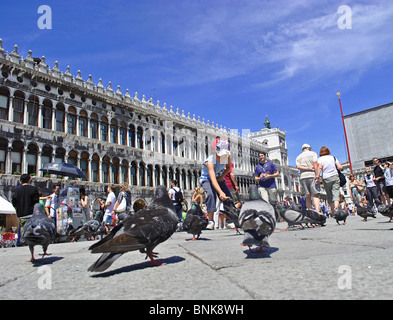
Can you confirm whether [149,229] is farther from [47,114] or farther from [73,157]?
[47,114]

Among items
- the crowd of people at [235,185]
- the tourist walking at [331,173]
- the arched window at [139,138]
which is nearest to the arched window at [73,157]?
the arched window at [139,138]

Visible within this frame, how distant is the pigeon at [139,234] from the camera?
2.19 meters

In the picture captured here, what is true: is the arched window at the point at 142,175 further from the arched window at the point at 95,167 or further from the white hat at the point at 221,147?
the white hat at the point at 221,147

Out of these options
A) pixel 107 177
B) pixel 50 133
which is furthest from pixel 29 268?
pixel 107 177

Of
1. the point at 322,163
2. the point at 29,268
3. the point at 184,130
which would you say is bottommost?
the point at 29,268

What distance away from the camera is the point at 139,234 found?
2.38 metres

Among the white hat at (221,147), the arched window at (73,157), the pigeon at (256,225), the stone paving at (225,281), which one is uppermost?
the arched window at (73,157)

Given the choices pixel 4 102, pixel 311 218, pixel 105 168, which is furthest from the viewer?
pixel 105 168

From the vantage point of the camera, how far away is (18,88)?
67.4ft

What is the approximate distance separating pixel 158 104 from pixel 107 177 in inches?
399

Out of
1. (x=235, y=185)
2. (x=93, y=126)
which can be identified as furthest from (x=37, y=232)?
(x=93, y=126)

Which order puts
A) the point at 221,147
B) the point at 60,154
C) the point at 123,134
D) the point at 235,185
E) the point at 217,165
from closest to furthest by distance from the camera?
the point at 221,147, the point at 217,165, the point at 235,185, the point at 60,154, the point at 123,134

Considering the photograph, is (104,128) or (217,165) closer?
(217,165)
